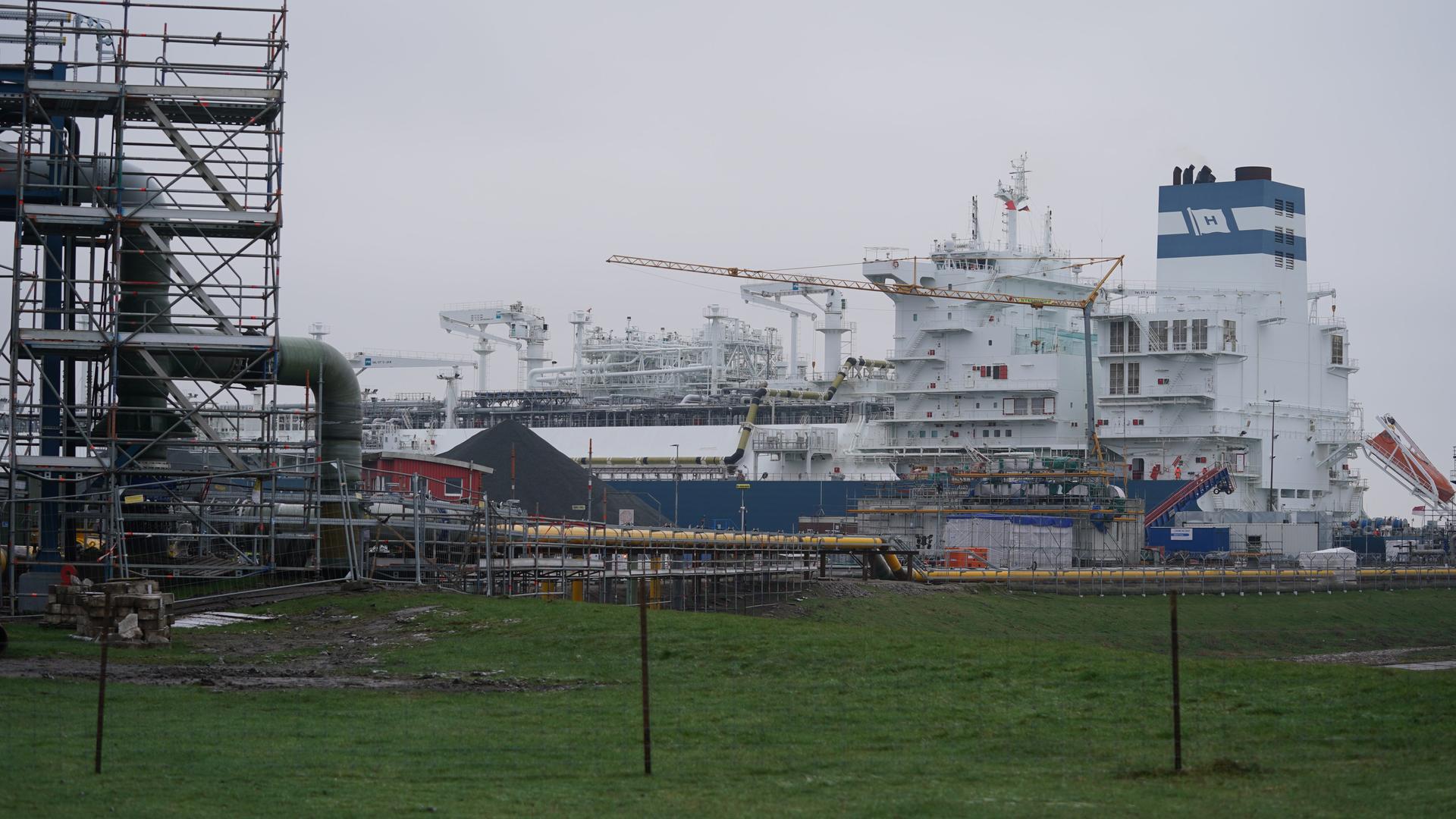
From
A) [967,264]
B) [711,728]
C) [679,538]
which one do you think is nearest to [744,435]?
[967,264]

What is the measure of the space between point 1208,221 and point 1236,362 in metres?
7.23

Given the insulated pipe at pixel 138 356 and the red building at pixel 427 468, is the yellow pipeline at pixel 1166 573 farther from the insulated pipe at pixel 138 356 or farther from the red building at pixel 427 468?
the insulated pipe at pixel 138 356

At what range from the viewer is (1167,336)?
220ft

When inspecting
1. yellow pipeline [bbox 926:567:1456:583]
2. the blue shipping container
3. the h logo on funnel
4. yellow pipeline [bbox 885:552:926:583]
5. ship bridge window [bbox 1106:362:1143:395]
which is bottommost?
yellow pipeline [bbox 926:567:1456:583]

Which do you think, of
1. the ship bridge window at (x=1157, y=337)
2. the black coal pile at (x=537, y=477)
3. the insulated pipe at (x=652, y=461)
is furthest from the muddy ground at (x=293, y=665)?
the insulated pipe at (x=652, y=461)

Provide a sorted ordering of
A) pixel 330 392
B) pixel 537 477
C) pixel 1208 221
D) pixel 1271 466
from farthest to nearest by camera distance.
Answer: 1. pixel 1208 221
2. pixel 1271 466
3. pixel 537 477
4. pixel 330 392

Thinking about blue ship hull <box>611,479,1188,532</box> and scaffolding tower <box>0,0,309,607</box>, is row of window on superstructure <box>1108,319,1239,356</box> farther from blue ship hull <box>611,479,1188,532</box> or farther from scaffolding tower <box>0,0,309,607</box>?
scaffolding tower <box>0,0,309,607</box>

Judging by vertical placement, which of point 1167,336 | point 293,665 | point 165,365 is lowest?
point 293,665

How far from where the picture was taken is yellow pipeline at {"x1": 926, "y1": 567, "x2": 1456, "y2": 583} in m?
49.3

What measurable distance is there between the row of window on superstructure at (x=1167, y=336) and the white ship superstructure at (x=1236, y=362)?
6 centimetres

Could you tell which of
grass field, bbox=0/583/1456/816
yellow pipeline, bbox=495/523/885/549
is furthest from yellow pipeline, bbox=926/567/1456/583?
grass field, bbox=0/583/1456/816

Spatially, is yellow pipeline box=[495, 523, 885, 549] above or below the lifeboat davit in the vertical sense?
below

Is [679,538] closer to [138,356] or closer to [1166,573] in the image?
[138,356]

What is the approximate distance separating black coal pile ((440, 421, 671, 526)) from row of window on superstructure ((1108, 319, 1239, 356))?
903 inches
